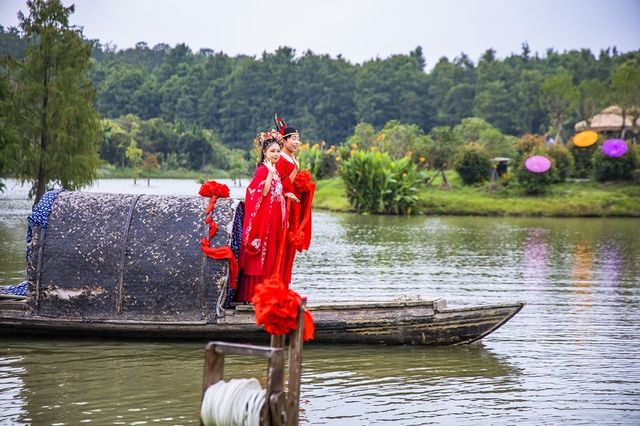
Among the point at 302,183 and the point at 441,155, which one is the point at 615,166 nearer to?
the point at 441,155

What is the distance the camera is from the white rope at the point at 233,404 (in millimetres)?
6652

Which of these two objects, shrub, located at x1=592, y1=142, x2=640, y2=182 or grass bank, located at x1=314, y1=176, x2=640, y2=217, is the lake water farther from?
shrub, located at x1=592, y1=142, x2=640, y2=182

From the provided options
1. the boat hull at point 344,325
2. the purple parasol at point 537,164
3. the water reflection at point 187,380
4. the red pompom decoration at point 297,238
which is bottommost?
the water reflection at point 187,380

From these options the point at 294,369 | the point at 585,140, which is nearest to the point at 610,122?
the point at 585,140

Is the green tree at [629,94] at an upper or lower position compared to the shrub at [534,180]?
upper

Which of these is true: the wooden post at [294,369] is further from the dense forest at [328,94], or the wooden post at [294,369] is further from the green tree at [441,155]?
the dense forest at [328,94]

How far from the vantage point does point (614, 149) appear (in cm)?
4044

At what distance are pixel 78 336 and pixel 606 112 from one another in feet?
157

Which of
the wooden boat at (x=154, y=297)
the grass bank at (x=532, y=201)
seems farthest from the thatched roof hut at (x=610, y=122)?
the wooden boat at (x=154, y=297)

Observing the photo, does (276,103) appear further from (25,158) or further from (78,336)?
(78,336)

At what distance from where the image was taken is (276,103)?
8406cm

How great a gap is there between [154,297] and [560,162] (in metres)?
31.1

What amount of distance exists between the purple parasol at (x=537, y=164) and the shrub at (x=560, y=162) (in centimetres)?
67

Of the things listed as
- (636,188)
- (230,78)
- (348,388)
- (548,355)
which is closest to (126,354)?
(348,388)
